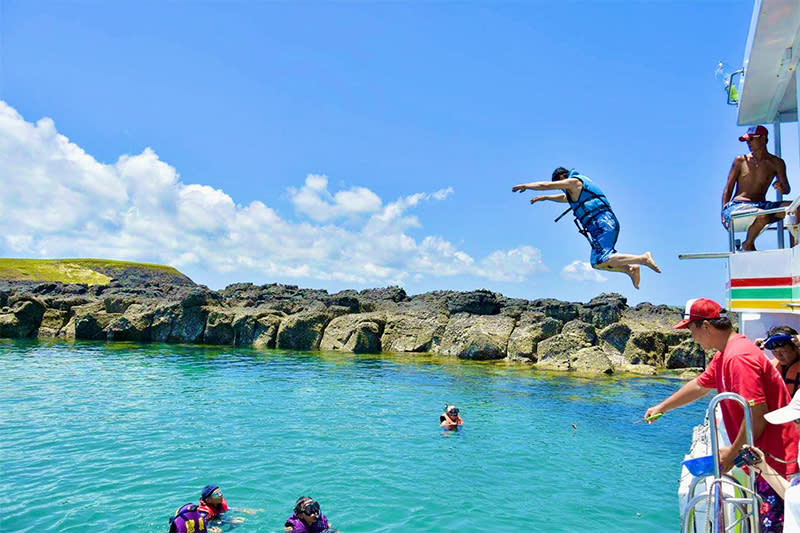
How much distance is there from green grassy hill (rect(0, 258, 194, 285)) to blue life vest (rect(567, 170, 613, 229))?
83.8m

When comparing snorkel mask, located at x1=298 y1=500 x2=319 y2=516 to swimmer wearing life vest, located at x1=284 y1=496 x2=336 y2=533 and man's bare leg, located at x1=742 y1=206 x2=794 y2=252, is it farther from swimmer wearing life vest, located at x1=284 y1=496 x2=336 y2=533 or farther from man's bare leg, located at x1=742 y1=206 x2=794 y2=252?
man's bare leg, located at x1=742 y1=206 x2=794 y2=252

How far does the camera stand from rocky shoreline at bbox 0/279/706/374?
28.9 m

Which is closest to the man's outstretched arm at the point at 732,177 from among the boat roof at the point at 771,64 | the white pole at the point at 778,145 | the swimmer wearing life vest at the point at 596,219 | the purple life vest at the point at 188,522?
the white pole at the point at 778,145

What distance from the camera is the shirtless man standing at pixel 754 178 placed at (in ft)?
27.4

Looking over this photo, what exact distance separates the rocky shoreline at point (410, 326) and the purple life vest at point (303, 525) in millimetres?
21152

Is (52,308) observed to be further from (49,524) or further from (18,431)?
(49,524)

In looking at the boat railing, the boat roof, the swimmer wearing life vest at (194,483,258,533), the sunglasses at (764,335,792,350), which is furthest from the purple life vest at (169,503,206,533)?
the boat roof

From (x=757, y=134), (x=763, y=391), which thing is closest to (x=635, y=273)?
(x=763, y=391)

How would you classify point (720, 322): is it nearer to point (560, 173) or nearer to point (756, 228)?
point (560, 173)

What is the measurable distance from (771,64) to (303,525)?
9.88 metres

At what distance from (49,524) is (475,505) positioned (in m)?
6.99

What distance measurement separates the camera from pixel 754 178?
846 centimetres

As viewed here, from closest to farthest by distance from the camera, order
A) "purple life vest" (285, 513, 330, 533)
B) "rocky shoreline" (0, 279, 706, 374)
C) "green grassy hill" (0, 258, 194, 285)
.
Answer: "purple life vest" (285, 513, 330, 533) → "rocky shoreline" (0, 279, 706, 374) → "green grassy hill" (0, 258, 194, 285)

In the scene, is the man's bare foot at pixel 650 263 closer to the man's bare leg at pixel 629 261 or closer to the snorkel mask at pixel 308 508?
the man's bare leg at pixel 629 261
